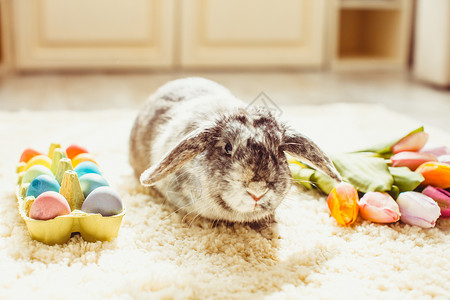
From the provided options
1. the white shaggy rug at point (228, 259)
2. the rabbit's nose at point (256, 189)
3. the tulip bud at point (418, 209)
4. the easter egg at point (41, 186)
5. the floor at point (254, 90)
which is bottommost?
the white shaggy rug at point (228, 259)

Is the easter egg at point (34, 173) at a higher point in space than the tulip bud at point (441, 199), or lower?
higher

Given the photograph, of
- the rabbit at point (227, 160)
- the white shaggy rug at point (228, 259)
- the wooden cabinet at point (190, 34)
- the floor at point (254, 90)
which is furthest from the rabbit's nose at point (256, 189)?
the wooden cabinet at point (190, 34)

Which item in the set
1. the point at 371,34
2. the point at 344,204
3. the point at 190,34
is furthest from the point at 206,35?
the point at 344,204

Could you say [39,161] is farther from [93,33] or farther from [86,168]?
[93,33]

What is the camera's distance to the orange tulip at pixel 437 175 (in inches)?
52.1

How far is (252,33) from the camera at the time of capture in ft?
11.2

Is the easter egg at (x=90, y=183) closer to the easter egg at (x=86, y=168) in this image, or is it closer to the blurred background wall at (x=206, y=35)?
the easter egg at (x=86, y=168)

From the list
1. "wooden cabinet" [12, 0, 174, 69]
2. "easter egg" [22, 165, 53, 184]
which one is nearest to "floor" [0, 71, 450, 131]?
"wooden cabinet" [12, 0, 174, 69]

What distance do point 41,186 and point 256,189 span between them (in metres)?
0.45

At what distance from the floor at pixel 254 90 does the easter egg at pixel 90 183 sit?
1.31 metres

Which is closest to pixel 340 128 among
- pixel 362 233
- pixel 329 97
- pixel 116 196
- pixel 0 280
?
pixel 329 97

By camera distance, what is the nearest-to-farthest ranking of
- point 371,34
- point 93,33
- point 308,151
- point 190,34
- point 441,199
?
point 308,151, point 441,199, point 93,33, point 190,34, point 371,34

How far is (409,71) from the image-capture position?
3.62 meters

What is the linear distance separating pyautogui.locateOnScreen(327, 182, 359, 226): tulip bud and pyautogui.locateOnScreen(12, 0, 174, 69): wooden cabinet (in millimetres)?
2226
